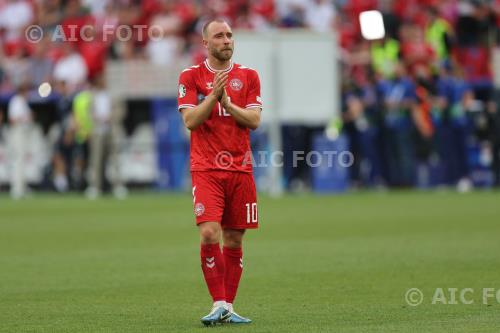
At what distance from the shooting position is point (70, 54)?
30656 mm

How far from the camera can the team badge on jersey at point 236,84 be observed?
991 cm

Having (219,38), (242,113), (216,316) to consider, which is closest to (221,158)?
(242,113)

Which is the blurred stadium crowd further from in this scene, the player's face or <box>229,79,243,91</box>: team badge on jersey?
the player's face

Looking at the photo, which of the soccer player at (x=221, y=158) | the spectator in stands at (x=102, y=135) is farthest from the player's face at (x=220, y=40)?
the spectator in stands at (x=102, y=135)

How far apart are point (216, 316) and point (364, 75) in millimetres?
Answer: 21170

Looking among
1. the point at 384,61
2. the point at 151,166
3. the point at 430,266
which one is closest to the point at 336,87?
the point at 384,61

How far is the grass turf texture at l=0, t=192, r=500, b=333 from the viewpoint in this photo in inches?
392

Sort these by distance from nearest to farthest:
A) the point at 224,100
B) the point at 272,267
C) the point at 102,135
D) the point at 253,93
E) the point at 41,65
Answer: the point at 224,100 < the point at 253,93 < the point at 272,267 < the point at 102,135 < the point at 41,65

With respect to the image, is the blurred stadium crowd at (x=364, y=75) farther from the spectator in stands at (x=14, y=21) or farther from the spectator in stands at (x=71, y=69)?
the spectator in stands at (x=14, y=21)

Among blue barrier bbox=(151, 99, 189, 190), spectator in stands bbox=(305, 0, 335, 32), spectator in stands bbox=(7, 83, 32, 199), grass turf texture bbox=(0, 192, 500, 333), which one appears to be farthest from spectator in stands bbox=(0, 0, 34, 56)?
grass turf texture bbox=(0, 192, 500, 333)

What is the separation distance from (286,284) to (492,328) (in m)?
3.67

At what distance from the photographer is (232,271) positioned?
1008 cm

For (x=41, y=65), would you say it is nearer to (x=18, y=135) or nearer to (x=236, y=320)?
(x=18, y=135)

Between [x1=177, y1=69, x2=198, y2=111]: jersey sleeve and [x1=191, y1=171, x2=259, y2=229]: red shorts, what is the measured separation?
533 mm
